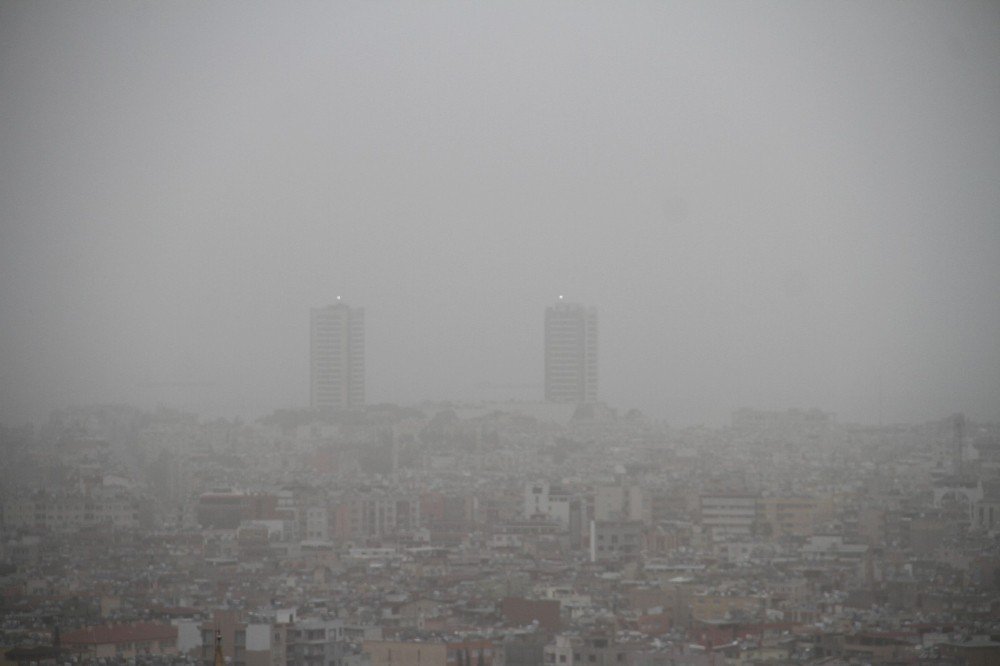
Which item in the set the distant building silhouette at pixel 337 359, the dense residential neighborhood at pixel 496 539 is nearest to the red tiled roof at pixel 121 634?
the dense residential neighborhood at pixel 496 539

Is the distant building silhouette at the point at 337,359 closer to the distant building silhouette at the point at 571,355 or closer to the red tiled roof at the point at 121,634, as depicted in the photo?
the distant building silhouette at the point at 571,355

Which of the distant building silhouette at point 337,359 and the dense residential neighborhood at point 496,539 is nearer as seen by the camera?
the dense residential neighborhood at point 496,539

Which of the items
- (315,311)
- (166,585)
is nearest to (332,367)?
(315,311)

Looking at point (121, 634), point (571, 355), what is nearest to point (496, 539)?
point (121, 634)

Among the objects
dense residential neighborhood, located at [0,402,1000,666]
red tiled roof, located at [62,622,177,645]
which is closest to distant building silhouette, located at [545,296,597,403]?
dense residential neighborhood, located at [0,402,1000,666]

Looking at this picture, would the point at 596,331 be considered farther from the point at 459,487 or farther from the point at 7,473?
the point at 7,473
